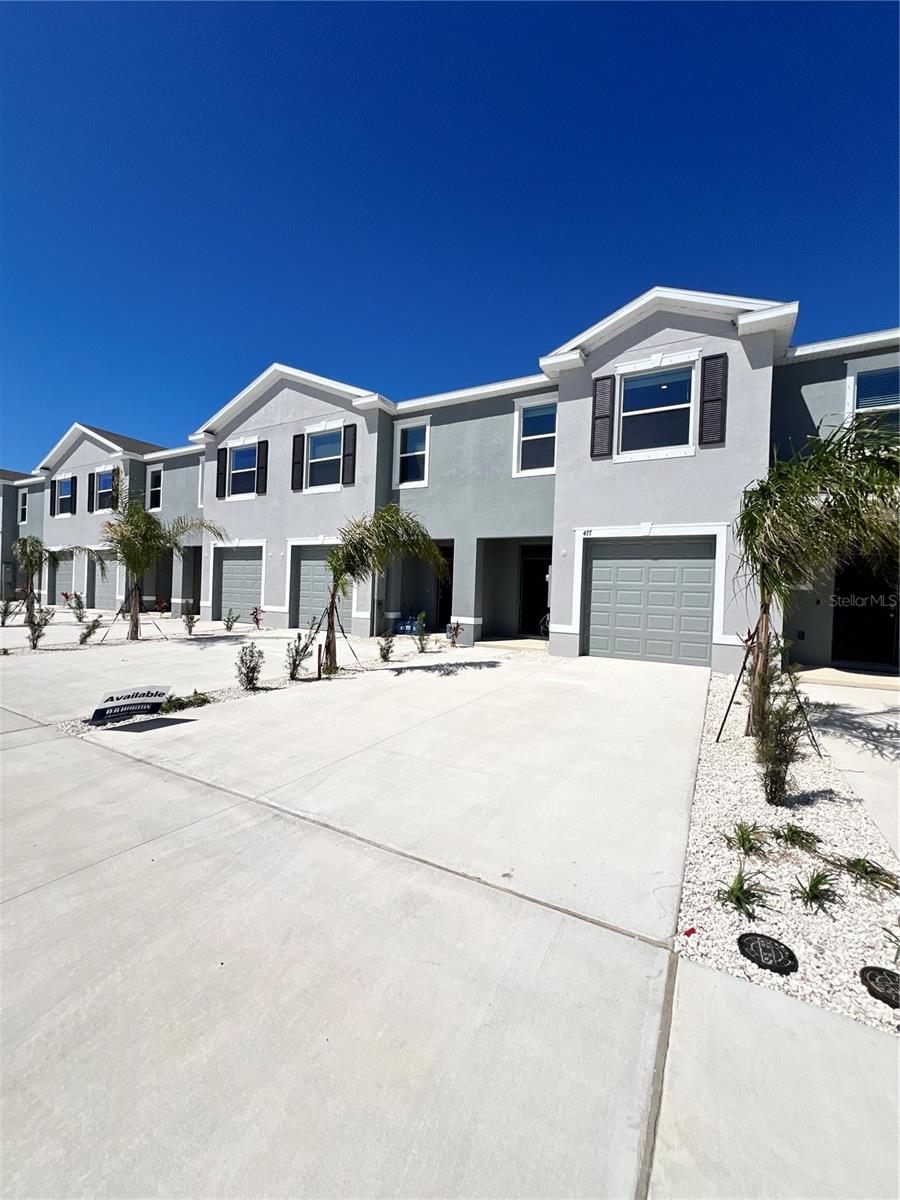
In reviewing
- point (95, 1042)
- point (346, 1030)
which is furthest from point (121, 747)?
point (346, 1030)

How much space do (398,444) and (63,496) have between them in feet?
59.1

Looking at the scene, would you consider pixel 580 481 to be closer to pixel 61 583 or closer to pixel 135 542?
pixel 135 542

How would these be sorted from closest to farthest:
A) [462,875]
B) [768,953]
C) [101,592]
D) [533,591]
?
1. [768,953]
2. [462,875]
3. [533,591]
4. [101,592]

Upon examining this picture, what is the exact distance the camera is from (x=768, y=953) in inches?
94.2

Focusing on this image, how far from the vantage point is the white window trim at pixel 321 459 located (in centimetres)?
1469

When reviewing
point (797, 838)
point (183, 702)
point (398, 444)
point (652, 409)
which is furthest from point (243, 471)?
point (797, 838)

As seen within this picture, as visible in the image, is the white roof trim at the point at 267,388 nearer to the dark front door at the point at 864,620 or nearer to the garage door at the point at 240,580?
the garage door at the point at 240,580

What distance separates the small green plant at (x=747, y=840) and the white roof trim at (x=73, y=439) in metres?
23.9

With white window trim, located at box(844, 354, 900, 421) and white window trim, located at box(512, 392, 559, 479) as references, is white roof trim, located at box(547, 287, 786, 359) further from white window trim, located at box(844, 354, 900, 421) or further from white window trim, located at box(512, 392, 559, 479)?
white window trim, located at box(844, 354, 900, 421)

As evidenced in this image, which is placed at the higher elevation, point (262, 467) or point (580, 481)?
point (262, 467)

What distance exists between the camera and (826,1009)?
6.84ft

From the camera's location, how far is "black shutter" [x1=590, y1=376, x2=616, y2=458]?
1062cm

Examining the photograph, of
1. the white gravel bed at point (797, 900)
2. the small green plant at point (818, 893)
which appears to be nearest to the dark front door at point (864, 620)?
the white gravel bed at point (797, 900)

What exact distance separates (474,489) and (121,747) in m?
9.88
